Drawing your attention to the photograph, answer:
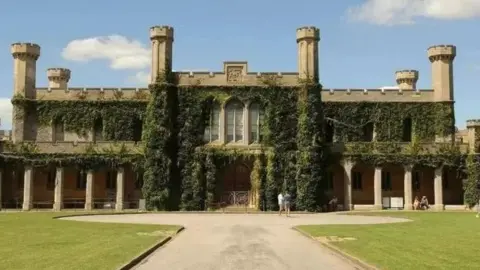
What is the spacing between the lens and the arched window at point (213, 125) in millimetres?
52062

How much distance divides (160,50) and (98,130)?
10.2 metres

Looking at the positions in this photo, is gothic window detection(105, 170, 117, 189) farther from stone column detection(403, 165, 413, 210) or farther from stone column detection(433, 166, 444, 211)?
stone column detection(433, 166, 444, 211)

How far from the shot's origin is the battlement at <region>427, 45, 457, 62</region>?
5588cm

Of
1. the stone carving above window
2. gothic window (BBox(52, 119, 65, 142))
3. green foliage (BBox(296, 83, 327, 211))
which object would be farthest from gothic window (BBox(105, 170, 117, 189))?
green foliage (BBox(296, 83, 327, 211))

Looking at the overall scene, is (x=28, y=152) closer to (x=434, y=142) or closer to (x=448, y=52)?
(x=434, y=142)

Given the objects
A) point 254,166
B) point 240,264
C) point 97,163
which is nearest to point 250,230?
point 240,264

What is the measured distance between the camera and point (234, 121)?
171 ft

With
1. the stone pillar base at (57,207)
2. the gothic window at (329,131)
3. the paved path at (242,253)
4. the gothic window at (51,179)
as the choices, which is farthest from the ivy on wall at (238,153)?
the paved path at (242,253)

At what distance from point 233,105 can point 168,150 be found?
6.85 m

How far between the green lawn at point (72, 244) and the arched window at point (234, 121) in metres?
22.6

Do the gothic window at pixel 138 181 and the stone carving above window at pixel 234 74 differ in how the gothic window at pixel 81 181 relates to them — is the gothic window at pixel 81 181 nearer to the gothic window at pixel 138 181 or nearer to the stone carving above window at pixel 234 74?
the gothic window at pixel 138 181

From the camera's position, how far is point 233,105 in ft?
172

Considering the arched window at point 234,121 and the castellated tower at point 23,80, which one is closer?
the arched window at point 234,121

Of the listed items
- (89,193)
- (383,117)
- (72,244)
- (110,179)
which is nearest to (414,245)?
(72,244)
